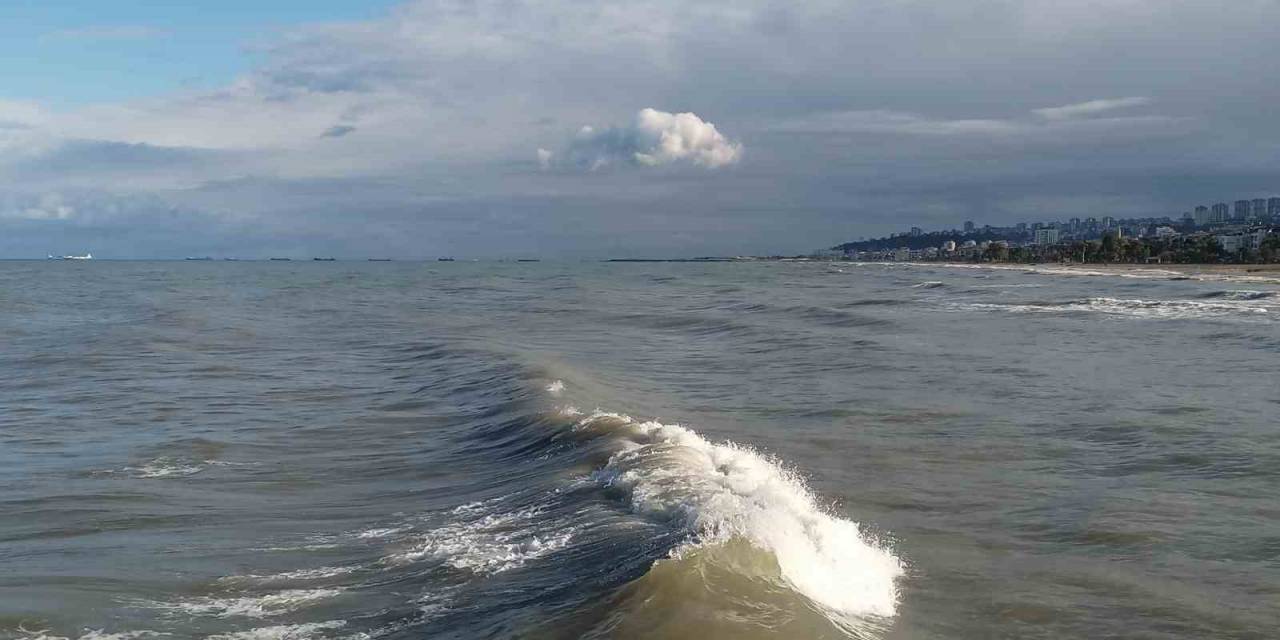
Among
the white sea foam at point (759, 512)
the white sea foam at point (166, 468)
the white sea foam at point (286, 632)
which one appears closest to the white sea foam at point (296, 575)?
the white sea foam at point (286, 632)

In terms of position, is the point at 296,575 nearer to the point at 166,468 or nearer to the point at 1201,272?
the point at 166,468

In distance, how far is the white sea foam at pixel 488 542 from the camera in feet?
31.0

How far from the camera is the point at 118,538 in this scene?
10.5 m

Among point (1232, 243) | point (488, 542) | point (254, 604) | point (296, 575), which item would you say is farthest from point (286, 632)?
point (1232, 243)

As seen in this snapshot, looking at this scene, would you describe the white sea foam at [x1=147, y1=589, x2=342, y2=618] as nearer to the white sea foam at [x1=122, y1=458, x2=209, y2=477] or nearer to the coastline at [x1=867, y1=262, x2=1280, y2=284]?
the white sea foam at [x1=122, y1=458, x2=209, y2=477]

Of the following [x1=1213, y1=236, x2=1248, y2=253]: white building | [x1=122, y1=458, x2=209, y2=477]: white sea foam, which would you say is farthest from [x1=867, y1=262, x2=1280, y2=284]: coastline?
[x1=122, y1=458, x2=209, y2=477]: white sea foam

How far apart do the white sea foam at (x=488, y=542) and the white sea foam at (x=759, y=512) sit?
1.18 meters

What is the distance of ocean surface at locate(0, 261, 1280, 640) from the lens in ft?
26.7

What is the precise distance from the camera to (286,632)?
7.74 m

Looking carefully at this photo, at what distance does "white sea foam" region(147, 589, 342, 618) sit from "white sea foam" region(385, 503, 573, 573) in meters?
1.03

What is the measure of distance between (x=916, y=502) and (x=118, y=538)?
863 centimetres

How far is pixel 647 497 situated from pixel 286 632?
447 centimetres

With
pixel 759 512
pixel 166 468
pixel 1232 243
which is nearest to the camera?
pixel 759 512

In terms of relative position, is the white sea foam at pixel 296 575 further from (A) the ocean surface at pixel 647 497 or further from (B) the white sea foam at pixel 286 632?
(B) the white sea foam at pixel 286 632
